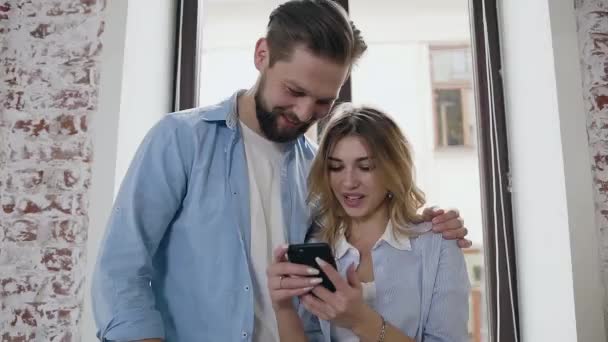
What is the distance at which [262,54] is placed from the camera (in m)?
1.27

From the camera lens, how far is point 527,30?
5.56 ft

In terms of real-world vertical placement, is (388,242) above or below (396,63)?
below

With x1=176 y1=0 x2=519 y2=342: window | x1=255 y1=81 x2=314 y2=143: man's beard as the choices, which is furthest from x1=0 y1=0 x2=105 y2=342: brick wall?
x1=255 y1=81 x2=314 y2=143: man's beard

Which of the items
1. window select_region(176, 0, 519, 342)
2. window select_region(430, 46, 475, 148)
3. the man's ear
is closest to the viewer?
the man's ear

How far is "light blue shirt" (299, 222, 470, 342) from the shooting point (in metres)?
1.09

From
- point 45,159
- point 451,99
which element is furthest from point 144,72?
point 451,99

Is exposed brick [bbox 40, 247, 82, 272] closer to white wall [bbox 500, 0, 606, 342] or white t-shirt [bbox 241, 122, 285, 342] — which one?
white t-shirt [bbox 241, 122, 285, 342]

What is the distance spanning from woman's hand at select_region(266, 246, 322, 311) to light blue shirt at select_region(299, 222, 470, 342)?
0.63 feet

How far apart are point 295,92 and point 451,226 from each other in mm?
477

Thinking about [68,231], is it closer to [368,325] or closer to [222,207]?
[222,207]

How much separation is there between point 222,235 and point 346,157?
0.35 m

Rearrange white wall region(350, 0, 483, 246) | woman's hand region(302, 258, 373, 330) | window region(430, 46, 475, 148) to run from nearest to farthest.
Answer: woman's hand region(302, 258, 373, 330), white wall region(350, 0, 483, 246), window region(430, 46, 475, 148)

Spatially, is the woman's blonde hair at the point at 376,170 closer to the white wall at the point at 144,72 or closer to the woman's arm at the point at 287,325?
the woman's arm at the point at 287,325

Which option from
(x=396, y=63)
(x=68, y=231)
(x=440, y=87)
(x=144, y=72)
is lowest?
(x=68, y=231)
